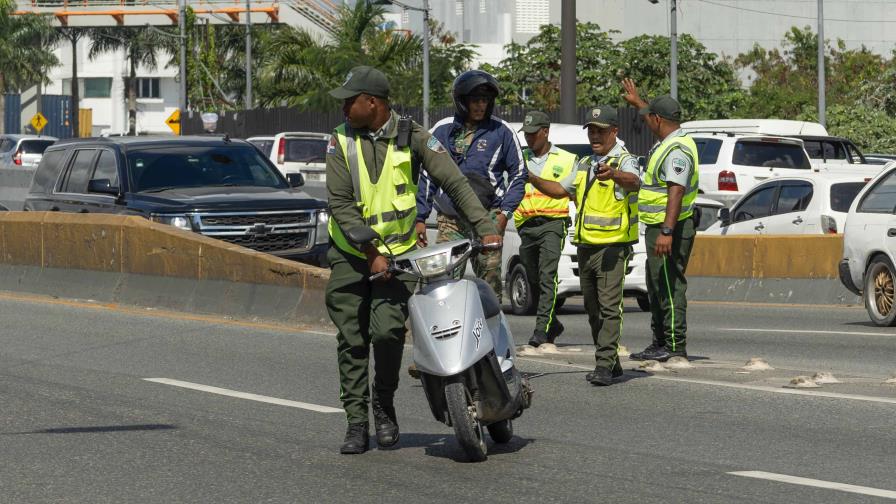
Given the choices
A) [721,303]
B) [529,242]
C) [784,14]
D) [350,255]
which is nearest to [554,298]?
[529,242]

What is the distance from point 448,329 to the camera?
7.87 m

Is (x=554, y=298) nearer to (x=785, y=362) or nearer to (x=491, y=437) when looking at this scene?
(x=785, y=362)

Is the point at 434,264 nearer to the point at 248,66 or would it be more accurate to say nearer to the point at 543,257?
the point at 543,257

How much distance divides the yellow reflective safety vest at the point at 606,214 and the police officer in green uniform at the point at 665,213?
0.60 m

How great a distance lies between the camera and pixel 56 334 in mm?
14484

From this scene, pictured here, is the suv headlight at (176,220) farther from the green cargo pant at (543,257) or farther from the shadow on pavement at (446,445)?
the shadow on pavement at (446,445)

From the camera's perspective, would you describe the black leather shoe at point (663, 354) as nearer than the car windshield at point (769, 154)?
Yes

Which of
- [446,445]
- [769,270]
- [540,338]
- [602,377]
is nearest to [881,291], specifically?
[769,270]

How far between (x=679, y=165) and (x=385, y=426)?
160 inches

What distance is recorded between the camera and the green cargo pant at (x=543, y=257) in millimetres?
12867

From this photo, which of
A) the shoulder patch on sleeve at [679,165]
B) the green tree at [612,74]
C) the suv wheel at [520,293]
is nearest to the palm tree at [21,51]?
the green tree at [612,74]

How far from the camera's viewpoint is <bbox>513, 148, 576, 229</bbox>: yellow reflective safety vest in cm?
1271

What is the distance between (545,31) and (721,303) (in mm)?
32828

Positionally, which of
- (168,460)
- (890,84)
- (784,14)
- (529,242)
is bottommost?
(168,460)
